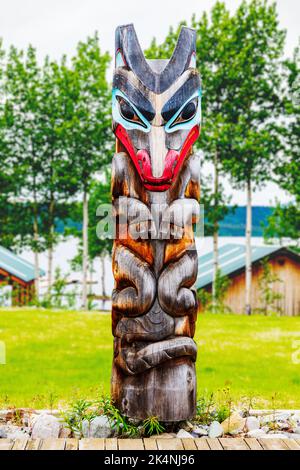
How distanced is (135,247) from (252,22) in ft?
51.2

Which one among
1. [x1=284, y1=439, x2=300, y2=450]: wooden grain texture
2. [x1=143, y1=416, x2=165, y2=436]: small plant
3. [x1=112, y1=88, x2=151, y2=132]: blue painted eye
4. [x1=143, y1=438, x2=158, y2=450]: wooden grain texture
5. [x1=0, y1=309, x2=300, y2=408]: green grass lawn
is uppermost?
[x1=112, y1=88, x2=151, y2=132]: blue painted eye

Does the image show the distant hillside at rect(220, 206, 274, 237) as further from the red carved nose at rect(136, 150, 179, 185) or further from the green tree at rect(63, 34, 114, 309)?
the red carved nose at rect(136, 150, 179, 185)

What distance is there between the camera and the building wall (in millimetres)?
22422

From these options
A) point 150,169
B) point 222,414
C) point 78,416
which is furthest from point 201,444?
point 150,169

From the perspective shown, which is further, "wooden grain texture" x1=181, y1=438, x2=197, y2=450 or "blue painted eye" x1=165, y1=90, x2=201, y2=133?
"blue painted eye" x1=165, y1=90, x2=201, y2=133

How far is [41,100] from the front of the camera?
21.4m

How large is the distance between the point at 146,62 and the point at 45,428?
3407mm

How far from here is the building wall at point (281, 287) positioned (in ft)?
73.6

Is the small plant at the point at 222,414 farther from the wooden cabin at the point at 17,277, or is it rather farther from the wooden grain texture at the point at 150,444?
A: the wooden cabin at the point at 17,277

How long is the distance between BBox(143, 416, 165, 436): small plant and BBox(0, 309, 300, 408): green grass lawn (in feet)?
3.58

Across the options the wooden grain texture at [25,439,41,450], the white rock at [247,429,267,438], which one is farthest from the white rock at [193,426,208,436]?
the wooden grain texture at [25,439,41,450]

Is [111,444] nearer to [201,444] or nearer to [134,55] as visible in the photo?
[201,444]

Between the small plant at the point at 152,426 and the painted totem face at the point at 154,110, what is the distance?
200 centimetres

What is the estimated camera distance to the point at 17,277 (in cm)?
2158
